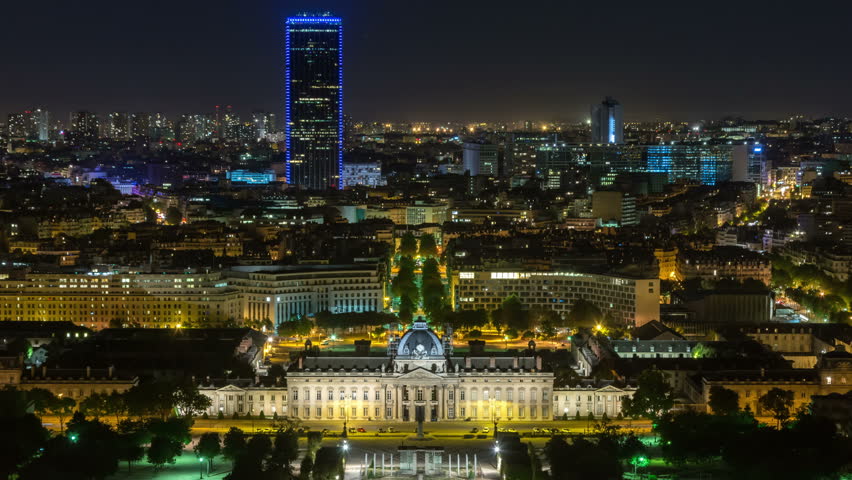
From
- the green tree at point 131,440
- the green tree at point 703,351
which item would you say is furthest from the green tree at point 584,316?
the green tree at point 131,440

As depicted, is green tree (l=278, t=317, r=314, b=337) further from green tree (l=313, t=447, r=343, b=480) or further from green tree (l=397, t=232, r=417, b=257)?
green tree (l=397, t=232, r=417, b=257)

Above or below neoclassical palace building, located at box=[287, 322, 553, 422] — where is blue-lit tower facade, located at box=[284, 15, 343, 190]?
above

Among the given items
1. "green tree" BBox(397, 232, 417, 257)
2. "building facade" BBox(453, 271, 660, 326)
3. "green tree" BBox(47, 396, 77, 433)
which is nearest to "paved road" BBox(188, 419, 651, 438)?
"green tree" BBox(47, 396, 77, 433)

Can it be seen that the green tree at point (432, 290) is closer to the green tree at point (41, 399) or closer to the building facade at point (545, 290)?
the building facade at point (545, 290)

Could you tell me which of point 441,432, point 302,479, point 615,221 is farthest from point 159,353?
point 615,221

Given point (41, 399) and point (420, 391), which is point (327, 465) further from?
point (41, 399)

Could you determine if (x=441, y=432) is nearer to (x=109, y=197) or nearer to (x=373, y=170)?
(x=109, y=197)

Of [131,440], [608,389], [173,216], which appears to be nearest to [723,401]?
[608,389]
